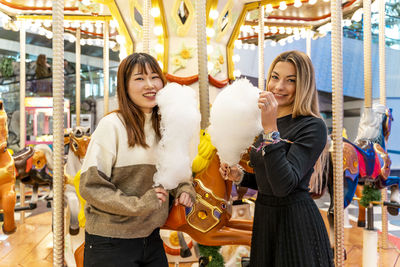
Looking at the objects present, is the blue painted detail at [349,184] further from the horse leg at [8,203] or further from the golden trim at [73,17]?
the golden trim at [73,17]

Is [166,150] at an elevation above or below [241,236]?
above

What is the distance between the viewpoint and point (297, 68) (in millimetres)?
1297

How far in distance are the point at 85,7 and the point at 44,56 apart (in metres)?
4.80

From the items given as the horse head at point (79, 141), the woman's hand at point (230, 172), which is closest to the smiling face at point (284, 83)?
the woman's hand at point (230, 172)

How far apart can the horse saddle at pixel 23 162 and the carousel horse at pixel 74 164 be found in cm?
87

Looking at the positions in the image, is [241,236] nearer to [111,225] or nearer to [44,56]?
[111,225]

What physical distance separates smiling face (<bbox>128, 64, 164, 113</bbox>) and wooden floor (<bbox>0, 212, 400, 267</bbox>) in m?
2.16

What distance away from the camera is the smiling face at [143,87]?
1.25 metres

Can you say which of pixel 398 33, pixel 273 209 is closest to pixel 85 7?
pixel 273 209

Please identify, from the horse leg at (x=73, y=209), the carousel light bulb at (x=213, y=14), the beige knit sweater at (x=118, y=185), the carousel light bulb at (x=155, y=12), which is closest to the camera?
the beige knit sweater at (x=118, y=185)

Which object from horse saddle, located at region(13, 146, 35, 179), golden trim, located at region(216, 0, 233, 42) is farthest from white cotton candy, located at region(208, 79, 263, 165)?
horse saddle, located at region(13, 146, 35, 179)

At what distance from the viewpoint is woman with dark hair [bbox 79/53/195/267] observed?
1117mm

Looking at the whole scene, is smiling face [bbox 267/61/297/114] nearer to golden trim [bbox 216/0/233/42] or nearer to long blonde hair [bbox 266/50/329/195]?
long blonde hair [bbox 266/50/329/195]

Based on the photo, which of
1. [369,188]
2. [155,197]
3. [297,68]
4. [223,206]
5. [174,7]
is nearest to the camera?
[155,197]
